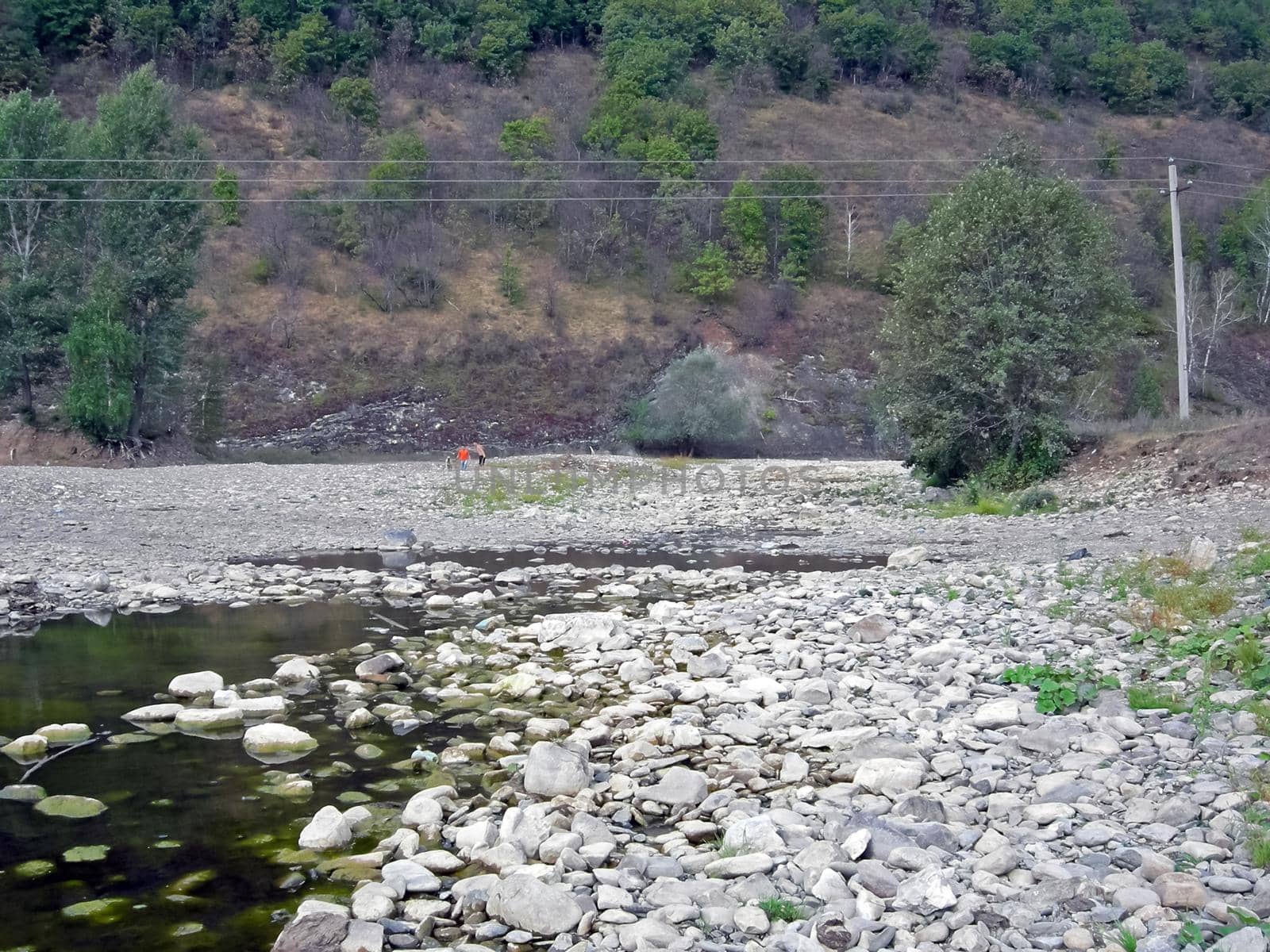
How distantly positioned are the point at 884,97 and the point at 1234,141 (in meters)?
31.1

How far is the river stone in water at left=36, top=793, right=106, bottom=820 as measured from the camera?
6473 millimetres

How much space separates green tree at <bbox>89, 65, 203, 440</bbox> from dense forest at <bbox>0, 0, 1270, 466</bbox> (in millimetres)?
114

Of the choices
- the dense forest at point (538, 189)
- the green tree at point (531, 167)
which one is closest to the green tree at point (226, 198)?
the dense forest at point (538, 189)

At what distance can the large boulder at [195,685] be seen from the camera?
355 inches

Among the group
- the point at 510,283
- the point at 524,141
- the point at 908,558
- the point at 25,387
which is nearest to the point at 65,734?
the point at 908,558

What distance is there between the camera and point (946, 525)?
20234mm

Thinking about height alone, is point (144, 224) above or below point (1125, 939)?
above

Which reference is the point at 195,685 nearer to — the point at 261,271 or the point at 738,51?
the point at 261,271

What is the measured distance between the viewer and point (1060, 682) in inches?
305

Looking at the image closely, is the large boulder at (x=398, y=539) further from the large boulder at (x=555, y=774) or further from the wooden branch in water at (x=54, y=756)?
the large boulder at (x=555, y=774)

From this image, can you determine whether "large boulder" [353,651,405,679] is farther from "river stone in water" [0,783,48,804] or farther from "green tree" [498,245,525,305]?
"green tree" [498,245,525,305]

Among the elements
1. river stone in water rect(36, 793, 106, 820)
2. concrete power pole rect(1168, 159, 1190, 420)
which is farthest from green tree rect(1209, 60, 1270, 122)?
river stone in water rect(36, 793, 106, 820)

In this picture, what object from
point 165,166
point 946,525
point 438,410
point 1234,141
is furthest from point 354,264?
point 1234,141

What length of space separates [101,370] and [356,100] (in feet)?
191
